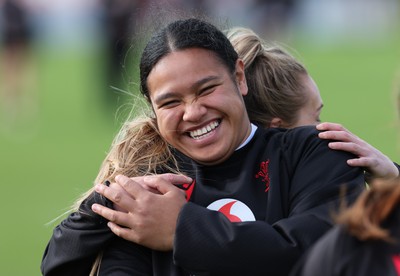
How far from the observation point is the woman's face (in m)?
3.39

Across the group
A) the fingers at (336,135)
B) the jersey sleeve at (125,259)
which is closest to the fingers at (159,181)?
the jersey sleeve at (125,259)

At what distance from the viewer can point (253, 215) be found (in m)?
3.25

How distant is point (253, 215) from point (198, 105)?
1.40 feet

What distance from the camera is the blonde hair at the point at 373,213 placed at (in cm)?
196

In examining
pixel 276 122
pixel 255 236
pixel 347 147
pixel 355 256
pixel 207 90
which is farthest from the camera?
pixel 276 122

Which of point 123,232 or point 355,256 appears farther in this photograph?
point 123,232

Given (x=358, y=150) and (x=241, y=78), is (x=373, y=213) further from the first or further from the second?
(x=241, y=78)

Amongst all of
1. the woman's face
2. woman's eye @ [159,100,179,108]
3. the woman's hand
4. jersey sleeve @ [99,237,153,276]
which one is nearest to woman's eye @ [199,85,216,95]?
the woman's face

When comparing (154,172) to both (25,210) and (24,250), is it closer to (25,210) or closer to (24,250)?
(24,250)

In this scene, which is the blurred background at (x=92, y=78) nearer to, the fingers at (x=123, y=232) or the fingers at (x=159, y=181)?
the fingers at (x=159, y=181)

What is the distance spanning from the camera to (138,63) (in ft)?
12.4

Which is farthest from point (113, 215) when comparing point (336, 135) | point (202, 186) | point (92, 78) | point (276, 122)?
point (92, 78)

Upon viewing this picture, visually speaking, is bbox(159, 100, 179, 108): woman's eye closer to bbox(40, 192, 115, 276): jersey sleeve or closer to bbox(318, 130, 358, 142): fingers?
bbox(40, 192, 115, 276): jersey sleeve

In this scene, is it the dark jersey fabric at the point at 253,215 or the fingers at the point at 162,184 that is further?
the fingers at the point at 162,184
